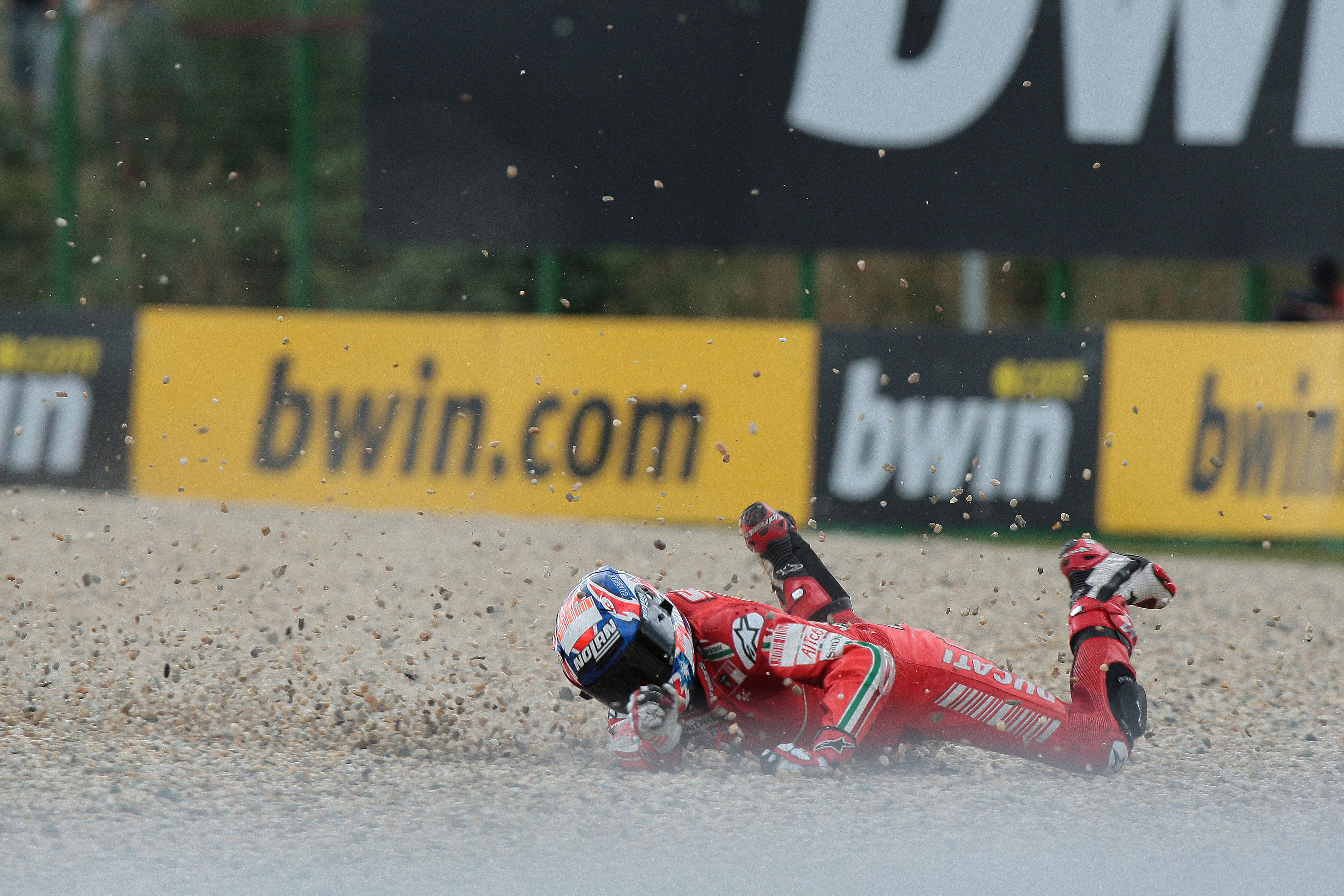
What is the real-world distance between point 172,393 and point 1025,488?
6.05 metres

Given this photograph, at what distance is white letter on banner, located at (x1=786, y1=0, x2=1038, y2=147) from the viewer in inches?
411

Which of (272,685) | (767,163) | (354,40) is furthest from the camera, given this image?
(354,40)

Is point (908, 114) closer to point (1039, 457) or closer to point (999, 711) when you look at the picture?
point (1039, 457)

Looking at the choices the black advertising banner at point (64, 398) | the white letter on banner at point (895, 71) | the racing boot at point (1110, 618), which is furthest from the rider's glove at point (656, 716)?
the black advertising banner at point (64, 398)

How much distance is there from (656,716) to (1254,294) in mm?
8444

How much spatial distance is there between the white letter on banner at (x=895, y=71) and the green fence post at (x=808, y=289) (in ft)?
3.30

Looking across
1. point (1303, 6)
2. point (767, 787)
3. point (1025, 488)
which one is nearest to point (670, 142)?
point (1025, 488)

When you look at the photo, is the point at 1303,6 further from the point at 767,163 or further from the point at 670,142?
the point at 670,142

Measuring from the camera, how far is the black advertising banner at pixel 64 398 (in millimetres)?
10531

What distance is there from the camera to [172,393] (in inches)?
411

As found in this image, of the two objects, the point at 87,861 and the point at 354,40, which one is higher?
the point at 354,40

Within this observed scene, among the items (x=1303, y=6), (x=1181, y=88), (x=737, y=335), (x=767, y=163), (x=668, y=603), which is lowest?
(x=668, y=603)

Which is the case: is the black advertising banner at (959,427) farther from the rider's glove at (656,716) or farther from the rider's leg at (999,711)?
the rider's glove at (656,716)

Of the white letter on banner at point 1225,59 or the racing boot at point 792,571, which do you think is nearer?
the racing boot at point 792,571
